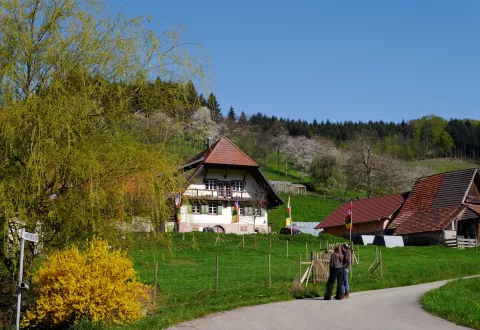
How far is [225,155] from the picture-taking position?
174 ft

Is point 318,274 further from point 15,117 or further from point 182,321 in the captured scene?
point 15,117

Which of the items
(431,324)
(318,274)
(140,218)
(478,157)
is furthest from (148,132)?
(478,157)

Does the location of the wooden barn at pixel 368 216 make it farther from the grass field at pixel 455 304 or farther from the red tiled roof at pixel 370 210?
the grass field at pixel 455 304

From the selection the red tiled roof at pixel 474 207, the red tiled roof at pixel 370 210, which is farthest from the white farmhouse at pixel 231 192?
the red tiled roof at pixel 474 207

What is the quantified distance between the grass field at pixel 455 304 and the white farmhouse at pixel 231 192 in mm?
33941

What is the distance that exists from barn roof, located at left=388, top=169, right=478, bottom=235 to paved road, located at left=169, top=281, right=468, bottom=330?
106 ft

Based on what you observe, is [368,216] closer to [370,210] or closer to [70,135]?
[370,210]

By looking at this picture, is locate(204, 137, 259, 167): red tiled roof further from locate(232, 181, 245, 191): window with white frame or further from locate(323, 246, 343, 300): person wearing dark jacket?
locate(323, 246, 343, 300): person wearing dark jacket

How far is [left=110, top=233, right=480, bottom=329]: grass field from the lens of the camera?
17375 mm

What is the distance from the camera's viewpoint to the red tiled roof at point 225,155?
172ft

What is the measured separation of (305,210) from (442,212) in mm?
31205

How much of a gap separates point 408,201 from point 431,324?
43.9 meters

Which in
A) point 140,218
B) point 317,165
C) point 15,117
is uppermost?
point 317,165

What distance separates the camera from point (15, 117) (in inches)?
513
